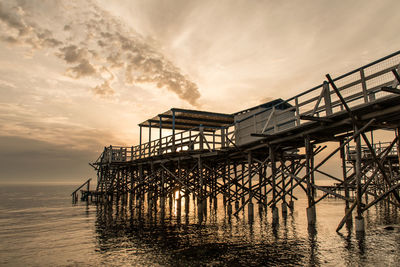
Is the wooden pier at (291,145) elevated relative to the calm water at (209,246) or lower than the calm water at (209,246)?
elevated

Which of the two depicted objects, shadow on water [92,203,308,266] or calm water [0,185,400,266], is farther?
shadow on water [92,203,308,266]

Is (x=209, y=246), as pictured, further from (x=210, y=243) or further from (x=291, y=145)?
(x=291, y=145)

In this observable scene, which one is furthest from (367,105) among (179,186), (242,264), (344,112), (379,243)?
(179,186)

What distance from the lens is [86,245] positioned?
10.4 metres

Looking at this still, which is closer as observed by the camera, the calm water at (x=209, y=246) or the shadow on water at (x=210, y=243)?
the calm water at (x=209, y=246)

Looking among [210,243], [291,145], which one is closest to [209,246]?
[210,243]

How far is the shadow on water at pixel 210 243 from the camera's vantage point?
7684 millimetres

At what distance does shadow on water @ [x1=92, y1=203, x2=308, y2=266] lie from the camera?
7.68 m

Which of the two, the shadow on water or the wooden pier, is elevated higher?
the wooden pier

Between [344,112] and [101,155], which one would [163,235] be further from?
[101,155]

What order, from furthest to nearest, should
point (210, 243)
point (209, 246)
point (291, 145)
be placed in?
1. point (291, 145)
2. point (210, 243)
3. point (209, 246)

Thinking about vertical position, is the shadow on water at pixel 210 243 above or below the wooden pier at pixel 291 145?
below

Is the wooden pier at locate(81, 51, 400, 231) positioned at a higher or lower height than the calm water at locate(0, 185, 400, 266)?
higher

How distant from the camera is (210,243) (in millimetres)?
9680
